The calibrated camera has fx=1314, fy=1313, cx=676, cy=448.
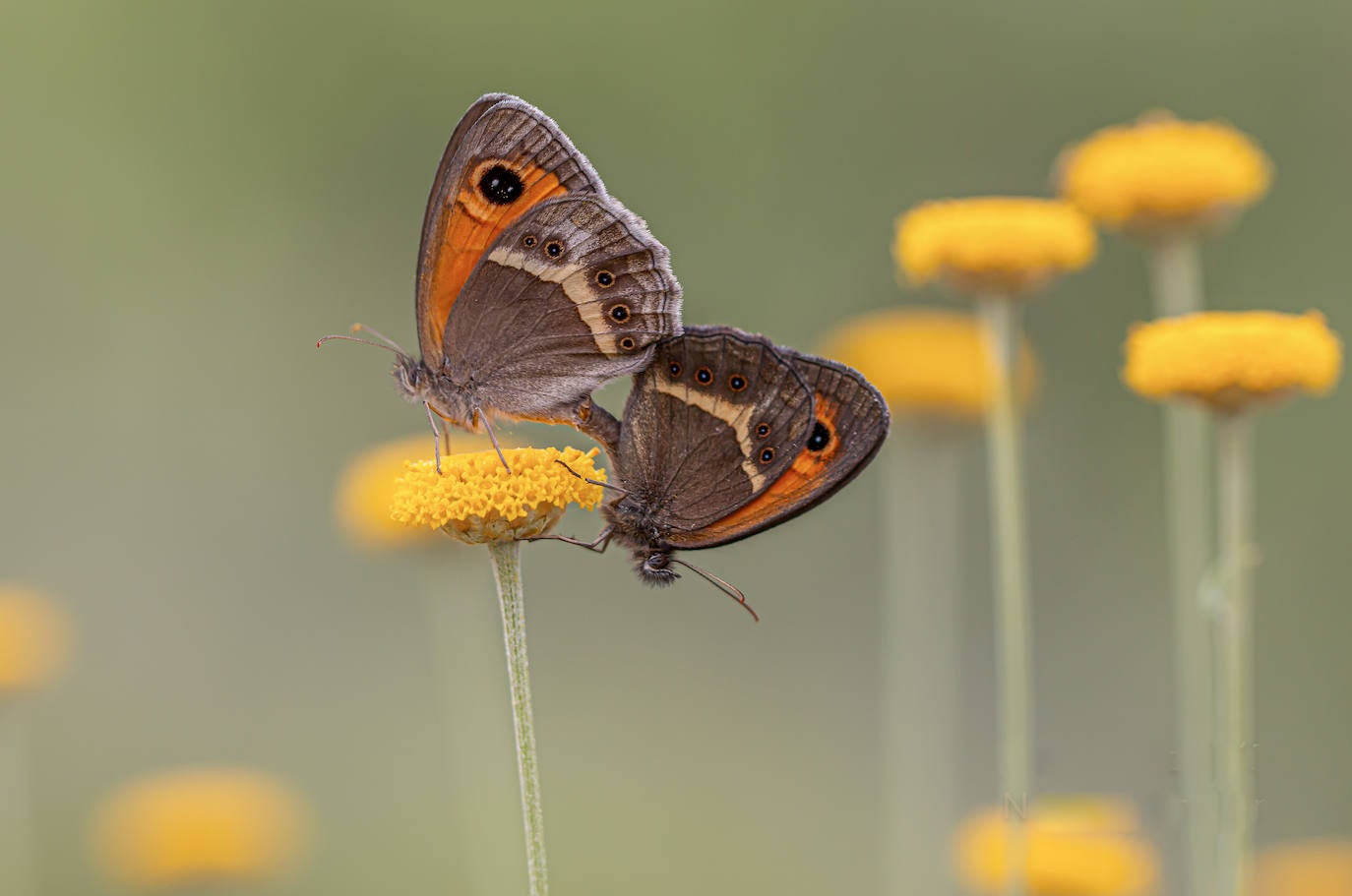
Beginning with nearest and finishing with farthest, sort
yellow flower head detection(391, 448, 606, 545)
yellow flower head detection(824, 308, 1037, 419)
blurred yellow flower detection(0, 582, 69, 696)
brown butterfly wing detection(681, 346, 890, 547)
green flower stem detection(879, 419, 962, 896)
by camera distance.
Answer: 1. yellow flower head detection(391, 448, 606, 545)
2. brown butterfly wing detection(681, 346, 890, 547)
3. green flower stem detection(879, 419, 962, 896)
4. blurred yellow flower detection(0, 582, 69, 696)
5. yellow flower head detection(824, 308, 1037, 419)

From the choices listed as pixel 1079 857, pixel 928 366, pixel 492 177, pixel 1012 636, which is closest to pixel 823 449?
pixel 1012 636

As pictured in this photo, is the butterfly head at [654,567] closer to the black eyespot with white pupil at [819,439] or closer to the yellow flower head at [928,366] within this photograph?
the black eyespot with white pupil at [819,439]

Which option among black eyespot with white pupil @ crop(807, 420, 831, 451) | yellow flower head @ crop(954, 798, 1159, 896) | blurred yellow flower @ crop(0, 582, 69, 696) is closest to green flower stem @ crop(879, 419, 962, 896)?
yellow flower head @ crop(954, 798, 1159, 896)

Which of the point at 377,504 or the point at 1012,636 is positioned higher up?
the point at 377,504

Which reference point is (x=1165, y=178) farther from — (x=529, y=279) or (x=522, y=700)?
(x=522, y=700)

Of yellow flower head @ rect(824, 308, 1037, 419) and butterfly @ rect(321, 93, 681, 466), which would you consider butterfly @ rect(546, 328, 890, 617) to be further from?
yellow flower head @ rect(824, 308, 1037, 419)
